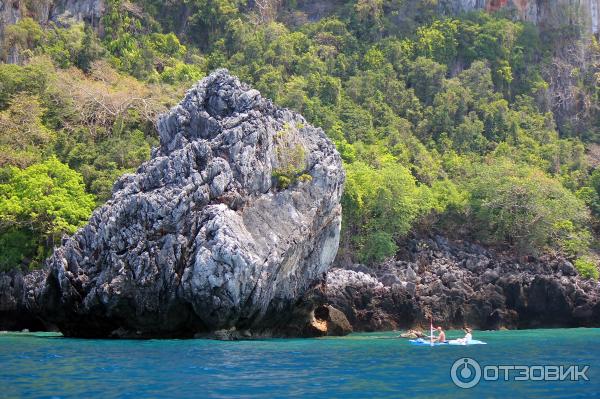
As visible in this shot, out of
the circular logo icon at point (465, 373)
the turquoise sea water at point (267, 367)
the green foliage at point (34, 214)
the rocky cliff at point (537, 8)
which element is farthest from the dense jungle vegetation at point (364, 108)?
the circular logo icon at point (465, 373)

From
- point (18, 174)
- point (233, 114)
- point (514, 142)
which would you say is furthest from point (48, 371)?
point (514, 142)

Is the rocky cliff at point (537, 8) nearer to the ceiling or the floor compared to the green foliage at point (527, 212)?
nearer to the ceiling

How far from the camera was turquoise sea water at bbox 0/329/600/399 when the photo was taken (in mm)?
16578

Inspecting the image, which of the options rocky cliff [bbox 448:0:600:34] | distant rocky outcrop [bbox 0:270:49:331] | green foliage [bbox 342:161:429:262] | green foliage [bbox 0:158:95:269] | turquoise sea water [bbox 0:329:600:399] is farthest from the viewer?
rocky cliff [bbox 448:0:600:34]

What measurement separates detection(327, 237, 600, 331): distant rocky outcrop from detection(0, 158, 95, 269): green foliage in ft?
38.2

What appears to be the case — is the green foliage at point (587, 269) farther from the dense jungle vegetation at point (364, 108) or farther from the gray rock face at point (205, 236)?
the gray rock face at point (205, 236)

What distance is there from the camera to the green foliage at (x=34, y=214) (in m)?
34.5

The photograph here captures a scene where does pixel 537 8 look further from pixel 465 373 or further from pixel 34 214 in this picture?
pixel 465 373

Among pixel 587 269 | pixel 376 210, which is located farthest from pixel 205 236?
pixel 587 269

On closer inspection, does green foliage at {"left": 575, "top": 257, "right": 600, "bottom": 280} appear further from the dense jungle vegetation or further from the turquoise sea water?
the turquoise sea water

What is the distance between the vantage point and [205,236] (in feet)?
95.1

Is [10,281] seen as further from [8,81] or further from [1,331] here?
[8,81]

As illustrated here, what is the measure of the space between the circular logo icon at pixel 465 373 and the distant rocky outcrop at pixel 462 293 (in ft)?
49.2

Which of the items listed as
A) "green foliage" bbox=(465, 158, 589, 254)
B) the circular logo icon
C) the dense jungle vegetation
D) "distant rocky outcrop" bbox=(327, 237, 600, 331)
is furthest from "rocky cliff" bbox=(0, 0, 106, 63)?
the circular logo icon
